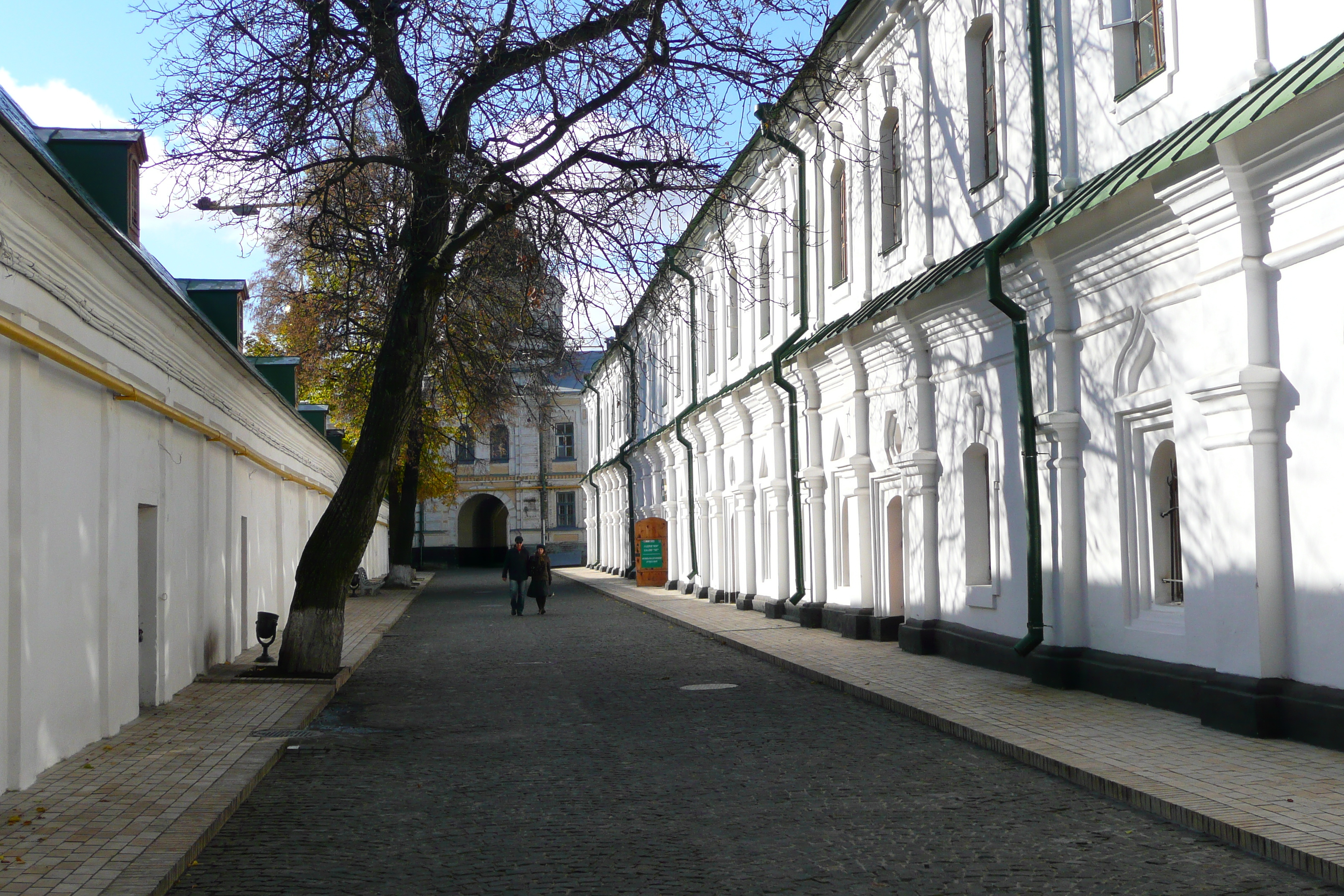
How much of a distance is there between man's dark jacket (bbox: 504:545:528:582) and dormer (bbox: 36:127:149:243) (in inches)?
647

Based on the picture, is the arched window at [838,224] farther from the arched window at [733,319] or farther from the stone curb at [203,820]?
the stone curb at [203,820]

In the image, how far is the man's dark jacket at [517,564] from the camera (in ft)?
92.5

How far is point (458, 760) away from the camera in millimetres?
9766

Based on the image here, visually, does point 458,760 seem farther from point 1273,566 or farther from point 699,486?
point 699,486

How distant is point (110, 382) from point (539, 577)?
61.8 feet

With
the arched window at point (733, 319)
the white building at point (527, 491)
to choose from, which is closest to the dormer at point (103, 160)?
the arched window at point (733, 319)

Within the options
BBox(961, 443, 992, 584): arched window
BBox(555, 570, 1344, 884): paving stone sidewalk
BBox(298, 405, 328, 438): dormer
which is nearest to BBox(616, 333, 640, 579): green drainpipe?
BBox(298, 405, 328, 438): dormer

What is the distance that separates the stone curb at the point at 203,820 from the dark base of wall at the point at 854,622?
853 cm

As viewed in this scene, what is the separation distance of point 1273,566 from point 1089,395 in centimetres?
318

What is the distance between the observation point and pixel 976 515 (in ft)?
50.5

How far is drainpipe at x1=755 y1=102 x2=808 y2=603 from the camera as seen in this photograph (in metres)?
21.6

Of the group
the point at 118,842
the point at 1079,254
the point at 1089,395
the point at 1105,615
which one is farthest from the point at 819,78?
the point at 118,842

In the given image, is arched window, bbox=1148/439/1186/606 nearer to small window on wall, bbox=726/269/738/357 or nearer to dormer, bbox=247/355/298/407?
small window on wall, bbox=726/269/738/357

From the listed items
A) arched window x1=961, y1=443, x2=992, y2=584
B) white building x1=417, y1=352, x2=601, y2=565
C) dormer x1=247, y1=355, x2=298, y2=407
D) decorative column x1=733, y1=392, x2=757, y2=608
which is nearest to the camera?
Answer: arched window x1=961, y1=443, x2=992, y2=584
